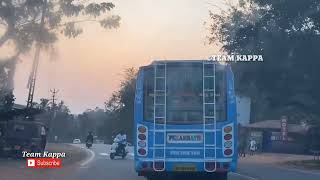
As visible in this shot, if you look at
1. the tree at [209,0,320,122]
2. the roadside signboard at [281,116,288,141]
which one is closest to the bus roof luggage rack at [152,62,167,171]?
the tree at [209,0,320,122]

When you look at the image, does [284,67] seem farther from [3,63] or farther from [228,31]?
[3,63]

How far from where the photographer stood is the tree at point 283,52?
32.5 metres

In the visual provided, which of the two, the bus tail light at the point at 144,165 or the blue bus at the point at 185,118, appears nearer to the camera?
the blue bus at the point at 185,118

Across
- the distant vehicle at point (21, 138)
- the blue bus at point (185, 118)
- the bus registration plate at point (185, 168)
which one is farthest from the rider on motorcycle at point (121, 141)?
the bus registration plate at point (185, 168)

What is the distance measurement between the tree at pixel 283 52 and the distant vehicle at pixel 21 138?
13.5 meters

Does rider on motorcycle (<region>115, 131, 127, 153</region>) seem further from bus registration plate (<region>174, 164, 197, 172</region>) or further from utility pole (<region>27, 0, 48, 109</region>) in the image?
bus registration plate (<region>174, 164, 197, 172</region>)

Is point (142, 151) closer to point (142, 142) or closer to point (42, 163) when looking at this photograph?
point (142, 142)

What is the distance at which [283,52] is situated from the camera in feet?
107

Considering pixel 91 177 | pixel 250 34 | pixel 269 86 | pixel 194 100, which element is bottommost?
pixel 91 177

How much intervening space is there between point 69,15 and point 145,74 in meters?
17.1

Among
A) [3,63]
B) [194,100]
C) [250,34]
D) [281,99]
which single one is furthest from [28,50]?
[194,100]

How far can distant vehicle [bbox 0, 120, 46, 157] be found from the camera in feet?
80.3

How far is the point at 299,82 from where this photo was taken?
33.1 m

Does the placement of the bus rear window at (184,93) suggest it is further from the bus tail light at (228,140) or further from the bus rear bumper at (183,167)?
the bus rear bumper at (183,167)
